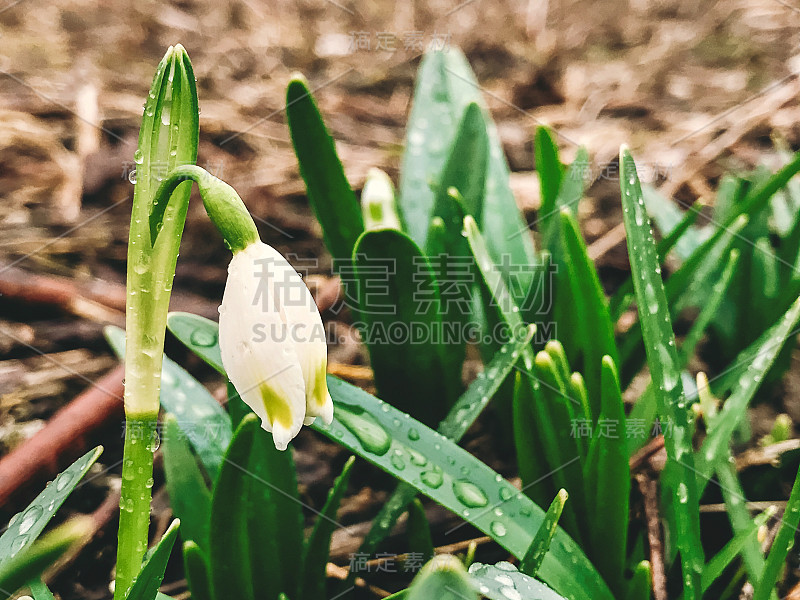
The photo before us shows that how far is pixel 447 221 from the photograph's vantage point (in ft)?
3.56

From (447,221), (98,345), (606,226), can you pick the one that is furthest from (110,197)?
(606,226)

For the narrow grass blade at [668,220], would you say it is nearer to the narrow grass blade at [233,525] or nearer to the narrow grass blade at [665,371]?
the narrow grass blade at [665,371]

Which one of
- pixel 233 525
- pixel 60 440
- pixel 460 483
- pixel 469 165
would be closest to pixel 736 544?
pixel 460 483

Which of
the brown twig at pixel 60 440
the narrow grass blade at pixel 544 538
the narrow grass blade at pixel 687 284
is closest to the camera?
the narrow grass blade at pixel 544 538

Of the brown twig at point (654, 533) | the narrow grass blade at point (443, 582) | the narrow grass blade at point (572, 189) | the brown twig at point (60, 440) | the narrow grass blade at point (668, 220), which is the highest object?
the narrow grass blade at point (572, 189)

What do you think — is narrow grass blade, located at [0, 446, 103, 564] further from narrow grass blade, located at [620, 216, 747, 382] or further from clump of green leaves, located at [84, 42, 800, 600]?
narrow grass blade, located at [620, 216, 747, 382]

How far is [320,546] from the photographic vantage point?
0.76m

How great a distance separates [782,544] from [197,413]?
0.72m

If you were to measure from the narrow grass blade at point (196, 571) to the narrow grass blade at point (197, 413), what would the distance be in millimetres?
128

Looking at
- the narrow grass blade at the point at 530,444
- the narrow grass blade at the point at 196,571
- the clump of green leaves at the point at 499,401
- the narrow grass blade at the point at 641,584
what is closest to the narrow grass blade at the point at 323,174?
the clump of green leaves at the point at 499,401

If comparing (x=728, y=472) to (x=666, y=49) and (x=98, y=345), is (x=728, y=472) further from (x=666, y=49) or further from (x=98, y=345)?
(x=666, y=49)

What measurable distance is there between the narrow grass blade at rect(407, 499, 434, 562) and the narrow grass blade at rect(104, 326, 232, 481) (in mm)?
268

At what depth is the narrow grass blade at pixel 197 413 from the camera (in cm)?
85

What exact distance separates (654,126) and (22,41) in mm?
2044
